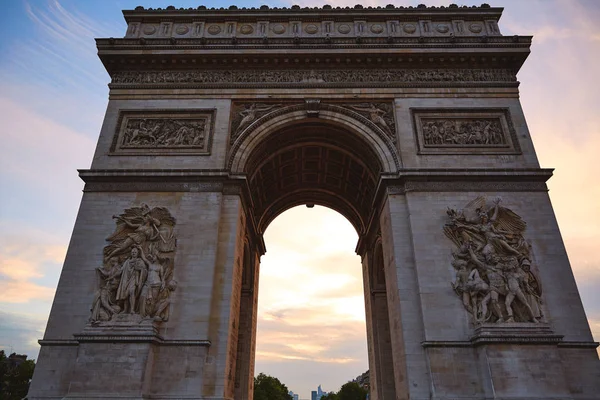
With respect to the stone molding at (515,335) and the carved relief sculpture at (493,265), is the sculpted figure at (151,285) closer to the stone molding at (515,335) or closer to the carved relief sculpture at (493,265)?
the carved relief sculpture at (493,265)

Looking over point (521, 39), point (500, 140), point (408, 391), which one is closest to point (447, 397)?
point (408, 391)

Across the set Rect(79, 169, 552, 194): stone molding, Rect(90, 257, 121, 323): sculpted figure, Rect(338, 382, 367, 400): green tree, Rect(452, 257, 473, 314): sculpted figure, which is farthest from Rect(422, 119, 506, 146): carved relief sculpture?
Rect(338, 382, 367, 400): green tree

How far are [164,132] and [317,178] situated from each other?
9.16 meters

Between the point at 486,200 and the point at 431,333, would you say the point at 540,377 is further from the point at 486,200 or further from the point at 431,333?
the point at 486,200

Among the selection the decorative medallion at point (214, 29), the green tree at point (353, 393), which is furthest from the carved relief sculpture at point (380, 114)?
the green tree at point (353, 393)

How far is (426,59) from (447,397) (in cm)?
1389

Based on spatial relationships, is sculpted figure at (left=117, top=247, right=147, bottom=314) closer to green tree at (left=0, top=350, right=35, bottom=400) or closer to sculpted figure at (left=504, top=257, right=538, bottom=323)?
sculpted figure at (left=504, top=257, right=538, bottom=323)

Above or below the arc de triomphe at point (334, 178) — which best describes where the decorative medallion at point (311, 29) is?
above

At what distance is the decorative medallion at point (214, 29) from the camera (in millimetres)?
20034

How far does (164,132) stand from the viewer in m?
17.5

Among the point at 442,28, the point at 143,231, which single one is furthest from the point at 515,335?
the point at 442,28

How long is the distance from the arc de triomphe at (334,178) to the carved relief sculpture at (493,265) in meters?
0.07

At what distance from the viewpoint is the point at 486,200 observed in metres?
15.7

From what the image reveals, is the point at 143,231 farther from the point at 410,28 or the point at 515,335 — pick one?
the point at 410,28
